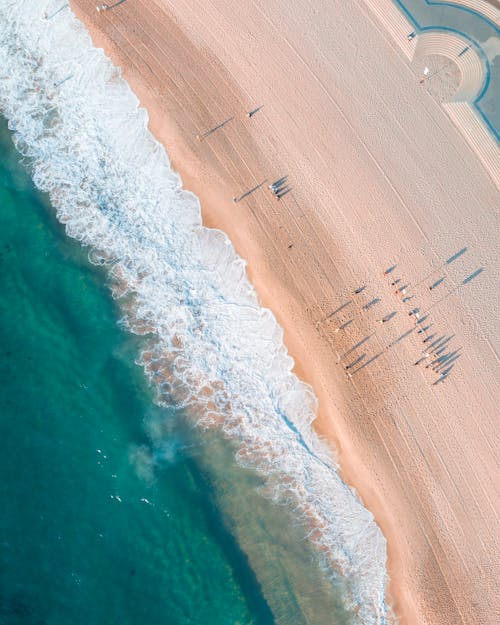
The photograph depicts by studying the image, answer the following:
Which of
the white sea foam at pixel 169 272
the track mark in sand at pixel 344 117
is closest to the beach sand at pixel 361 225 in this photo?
the track mark in sand at pixel 344 117

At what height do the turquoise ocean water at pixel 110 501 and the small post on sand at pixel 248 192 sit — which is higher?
the small post on sand at pixel 248 192

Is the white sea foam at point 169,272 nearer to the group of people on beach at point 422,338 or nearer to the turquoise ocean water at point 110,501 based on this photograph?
the turquoise ocean water at point 110,501

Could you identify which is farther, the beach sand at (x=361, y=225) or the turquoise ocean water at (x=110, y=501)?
the turquoise ocean water at (x=110, y=501)

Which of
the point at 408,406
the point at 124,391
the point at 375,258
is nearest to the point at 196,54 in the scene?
the point at 375,258

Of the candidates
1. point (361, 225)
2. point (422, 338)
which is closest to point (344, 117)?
point (361, 225)

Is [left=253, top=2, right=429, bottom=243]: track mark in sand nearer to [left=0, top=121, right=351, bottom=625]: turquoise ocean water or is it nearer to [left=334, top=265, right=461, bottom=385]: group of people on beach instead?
[left=334, top=265, right=461, bottom=385]: group of people on beach

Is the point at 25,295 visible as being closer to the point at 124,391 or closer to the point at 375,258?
the point at 124,391

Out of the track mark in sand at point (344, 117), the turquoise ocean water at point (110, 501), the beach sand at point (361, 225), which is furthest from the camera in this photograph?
the track mark in sand at point (344, 117)
